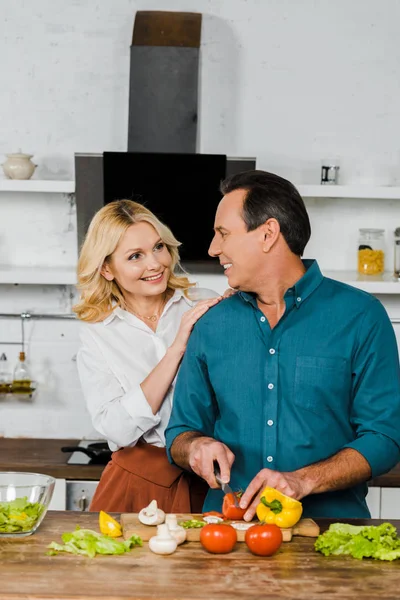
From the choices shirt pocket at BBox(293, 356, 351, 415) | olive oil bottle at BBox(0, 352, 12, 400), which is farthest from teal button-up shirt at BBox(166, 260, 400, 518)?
olive oil bottle at BBox(0, 352, 12, 400)

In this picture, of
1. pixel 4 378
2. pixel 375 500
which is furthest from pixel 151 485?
pixel 4 378

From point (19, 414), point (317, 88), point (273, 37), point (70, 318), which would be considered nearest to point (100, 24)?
point (273, 37)

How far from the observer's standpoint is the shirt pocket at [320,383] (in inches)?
88.5

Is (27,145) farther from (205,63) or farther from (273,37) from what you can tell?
(273,37)

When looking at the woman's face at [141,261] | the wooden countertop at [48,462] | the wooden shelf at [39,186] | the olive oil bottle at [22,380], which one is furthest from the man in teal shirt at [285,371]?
the olive oil bottle at [22,380]

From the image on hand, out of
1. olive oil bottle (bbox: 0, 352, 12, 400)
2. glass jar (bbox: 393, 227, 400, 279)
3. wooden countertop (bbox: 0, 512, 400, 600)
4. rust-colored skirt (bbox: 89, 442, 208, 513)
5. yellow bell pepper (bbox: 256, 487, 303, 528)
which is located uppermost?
glass jar (bbox: 393, 227, 400, 279)

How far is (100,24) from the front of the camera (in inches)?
166

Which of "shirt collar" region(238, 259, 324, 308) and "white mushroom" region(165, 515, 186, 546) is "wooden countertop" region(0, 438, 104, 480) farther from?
"white mushroom" region(165, 515, 186, 546)

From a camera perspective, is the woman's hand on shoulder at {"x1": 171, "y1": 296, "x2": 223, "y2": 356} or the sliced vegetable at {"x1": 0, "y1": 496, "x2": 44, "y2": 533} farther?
the woman's hand on shoulder at {"x1": 171, "y1": 296, "x2": 223, "y2": 356}

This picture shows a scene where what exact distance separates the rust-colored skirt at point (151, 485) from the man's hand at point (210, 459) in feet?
1.38

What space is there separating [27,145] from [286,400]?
2500mm

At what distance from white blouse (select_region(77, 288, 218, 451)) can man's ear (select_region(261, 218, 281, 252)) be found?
21.9 inches

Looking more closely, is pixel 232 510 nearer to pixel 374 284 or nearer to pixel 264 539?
pixel 264 539

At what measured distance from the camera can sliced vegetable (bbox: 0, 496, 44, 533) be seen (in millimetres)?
1983
